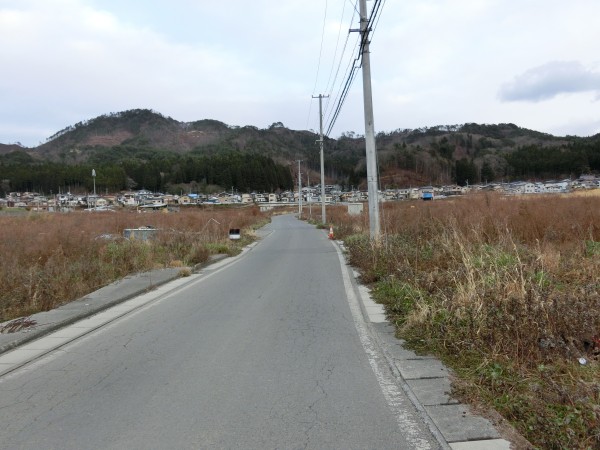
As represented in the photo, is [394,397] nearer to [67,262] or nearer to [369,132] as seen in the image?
[67,262]

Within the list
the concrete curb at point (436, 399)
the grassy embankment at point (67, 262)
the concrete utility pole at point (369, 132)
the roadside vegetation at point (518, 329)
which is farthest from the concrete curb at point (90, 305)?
the concrete utility pole at point (369, 132)

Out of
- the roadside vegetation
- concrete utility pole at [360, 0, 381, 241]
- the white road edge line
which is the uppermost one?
concrete utility pole at [360, 0, 381, 241]

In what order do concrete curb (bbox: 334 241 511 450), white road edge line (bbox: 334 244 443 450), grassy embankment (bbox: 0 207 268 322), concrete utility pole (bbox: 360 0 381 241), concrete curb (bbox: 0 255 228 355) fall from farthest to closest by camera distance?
concrete utility pole (bbox: 360 0 381 241), grassy embankment (bbox: 0 207 268 322), concrete curb (bbox: 0 255 228 355), white road edge line (bbox: 334 244 443 450), concrete curb (bbox: 334 241 511 450)

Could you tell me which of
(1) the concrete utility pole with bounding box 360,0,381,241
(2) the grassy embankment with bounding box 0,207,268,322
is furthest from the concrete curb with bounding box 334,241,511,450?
(1) the concrete utility pole with bounding box 360,0,381,241

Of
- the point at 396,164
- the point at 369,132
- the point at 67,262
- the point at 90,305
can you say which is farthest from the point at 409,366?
the point at 396,164

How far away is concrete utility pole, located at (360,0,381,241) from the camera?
16.1 meters

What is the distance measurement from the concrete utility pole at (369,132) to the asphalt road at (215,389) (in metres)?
8.29

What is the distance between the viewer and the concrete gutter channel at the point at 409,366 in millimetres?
3617

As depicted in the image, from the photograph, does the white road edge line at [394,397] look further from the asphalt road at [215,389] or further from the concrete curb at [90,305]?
the concrete curb at [90,305]

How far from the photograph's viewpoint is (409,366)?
525 centimetres

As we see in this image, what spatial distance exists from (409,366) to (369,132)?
12.2 metres

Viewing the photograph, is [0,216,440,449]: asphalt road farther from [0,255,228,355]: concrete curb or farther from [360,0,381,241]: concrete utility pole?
[360,0,381,241]: concrete utility pole

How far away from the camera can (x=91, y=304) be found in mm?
9109

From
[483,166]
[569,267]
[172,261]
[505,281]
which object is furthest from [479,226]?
[483,166]
